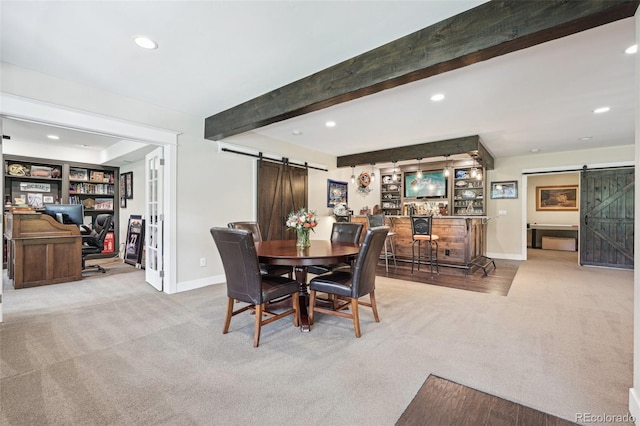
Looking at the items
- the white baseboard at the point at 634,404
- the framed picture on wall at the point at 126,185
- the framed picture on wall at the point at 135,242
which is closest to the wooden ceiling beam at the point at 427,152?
the white baseboard at the point at 634,404

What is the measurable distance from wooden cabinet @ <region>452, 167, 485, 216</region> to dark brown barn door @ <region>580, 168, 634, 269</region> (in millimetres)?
1942

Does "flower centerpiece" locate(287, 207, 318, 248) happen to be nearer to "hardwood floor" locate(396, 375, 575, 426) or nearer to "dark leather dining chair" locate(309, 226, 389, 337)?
"dark leather dining chair" locate(309, 226, 389, 337)

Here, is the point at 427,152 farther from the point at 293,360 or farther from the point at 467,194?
the point at 293,360

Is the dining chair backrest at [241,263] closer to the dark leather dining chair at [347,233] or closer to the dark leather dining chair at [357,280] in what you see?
the dark leather dining chair at [357,280]

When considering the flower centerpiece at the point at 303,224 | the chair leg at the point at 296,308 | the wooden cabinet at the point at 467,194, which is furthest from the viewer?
the wooden cabinet at the point at 467,194

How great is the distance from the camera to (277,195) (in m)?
5.34

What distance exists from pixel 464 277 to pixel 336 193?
136 inches

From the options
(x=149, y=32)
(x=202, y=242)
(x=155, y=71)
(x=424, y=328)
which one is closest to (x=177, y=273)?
(x=202, y=242)

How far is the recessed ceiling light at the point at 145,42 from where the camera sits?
7.38 feet

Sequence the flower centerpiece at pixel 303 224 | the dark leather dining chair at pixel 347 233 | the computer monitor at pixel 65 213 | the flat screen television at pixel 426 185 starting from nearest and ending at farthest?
1. the flower centerpiece at pixel 303 224
2. the dark leather dining chair at pixel 347 233
3. the computer monitor at pixel 65 213
4. the flat screen television at pixel 426 185

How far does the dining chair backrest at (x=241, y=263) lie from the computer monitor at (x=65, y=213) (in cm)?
400

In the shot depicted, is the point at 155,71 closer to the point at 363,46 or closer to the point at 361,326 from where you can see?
the point at 363,46

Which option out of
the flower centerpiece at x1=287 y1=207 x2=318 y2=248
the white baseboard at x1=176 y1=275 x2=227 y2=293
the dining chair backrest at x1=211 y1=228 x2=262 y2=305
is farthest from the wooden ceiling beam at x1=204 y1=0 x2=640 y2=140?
the white baseboard at x1=176 y1=275 x2=227 y2=293

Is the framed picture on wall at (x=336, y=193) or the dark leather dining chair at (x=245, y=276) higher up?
the framed picture on wall at (x=336, y=193)
